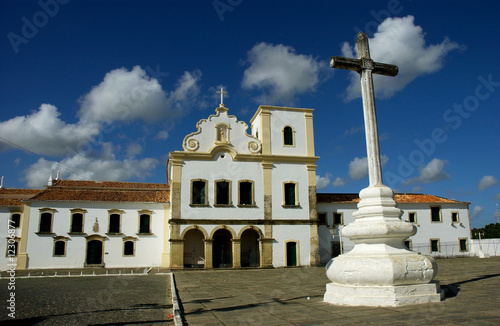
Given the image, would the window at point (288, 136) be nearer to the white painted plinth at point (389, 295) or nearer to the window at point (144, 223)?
the window at point (144, 223)

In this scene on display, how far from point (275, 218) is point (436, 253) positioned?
12807 millimetres

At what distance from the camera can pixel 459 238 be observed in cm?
2889

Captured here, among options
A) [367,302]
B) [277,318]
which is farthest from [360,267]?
[277,318]

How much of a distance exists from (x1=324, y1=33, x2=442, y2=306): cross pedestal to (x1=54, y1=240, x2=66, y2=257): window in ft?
70.4

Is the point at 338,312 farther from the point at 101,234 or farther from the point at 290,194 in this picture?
the point at 101,234

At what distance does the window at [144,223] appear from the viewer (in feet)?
83.2

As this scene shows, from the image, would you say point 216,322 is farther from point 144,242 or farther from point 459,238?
point 459,238

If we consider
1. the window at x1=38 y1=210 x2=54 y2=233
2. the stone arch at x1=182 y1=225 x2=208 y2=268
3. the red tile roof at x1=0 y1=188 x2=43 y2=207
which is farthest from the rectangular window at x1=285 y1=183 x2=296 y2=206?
the red tile roof at x1=0 y1=188 x2=43 y2=207

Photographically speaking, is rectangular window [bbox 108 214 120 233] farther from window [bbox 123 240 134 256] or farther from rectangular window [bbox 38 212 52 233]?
rectangular window [bbox 38 212 52 233]

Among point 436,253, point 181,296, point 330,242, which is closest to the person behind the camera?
point 181,296

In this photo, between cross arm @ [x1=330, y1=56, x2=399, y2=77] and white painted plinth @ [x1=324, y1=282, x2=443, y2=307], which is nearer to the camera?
white painted plinth @ [x1=324, y1=282, x2=443, y2=307]

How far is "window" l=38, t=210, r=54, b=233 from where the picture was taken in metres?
24.2

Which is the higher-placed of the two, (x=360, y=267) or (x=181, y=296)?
(x=360, y=267)

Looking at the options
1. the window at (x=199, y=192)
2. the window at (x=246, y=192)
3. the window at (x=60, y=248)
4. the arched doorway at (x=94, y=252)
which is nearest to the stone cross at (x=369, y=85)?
the window at (x=246, y=192)
